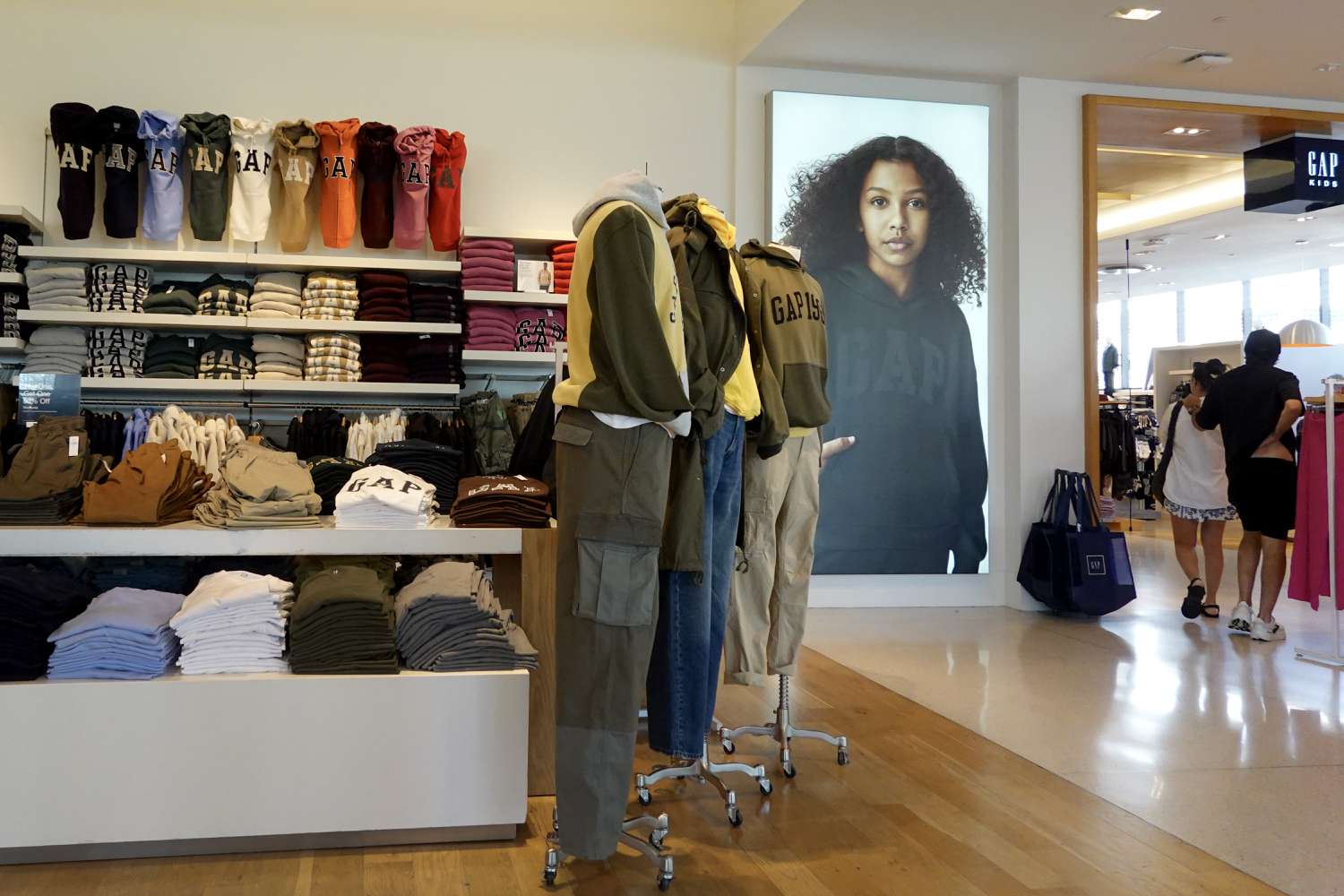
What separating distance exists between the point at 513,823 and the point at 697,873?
19.4 inches

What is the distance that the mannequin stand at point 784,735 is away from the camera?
3383mm

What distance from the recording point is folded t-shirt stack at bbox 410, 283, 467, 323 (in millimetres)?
5449

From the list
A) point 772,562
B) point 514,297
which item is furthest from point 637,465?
point 514,297

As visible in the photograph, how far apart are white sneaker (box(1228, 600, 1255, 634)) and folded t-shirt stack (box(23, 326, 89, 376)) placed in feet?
19.2

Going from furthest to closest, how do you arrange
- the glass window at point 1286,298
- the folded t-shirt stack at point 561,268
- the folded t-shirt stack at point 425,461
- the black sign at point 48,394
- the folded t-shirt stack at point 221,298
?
the glass window at point 1286,298 → the folded t-shirt stack at point 561,268 → the folded t-shirt stack at point 221,298 → the black sign at point 48,394 → the folded t-shirt stack at point 425,461

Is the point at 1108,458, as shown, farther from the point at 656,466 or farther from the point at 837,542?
the point at 656,466

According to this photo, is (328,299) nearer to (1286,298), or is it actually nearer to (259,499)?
(259,499)

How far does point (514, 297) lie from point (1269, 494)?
156 inches

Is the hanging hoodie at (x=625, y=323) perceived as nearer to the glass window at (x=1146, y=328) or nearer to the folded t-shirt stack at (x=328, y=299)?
the folded t-shirt stack at (x=328, y=299)

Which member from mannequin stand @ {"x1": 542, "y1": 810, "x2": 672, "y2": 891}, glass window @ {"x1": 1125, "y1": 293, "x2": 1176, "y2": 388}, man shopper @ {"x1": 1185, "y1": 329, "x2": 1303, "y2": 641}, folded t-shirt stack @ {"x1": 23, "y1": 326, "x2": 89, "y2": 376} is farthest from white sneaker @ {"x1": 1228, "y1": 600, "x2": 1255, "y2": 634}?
glass window @ {"x1": 1125, "y1": 293, "x2": 1176, "y2": 388}

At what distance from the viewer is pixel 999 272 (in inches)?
259

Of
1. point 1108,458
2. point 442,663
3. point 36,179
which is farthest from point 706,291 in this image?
point 1108,458

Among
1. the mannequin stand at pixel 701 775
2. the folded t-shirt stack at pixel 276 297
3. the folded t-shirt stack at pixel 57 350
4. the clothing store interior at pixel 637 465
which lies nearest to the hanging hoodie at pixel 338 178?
the clothing store interior at pixel 637 465

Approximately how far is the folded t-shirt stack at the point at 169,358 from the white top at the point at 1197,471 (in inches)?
209
